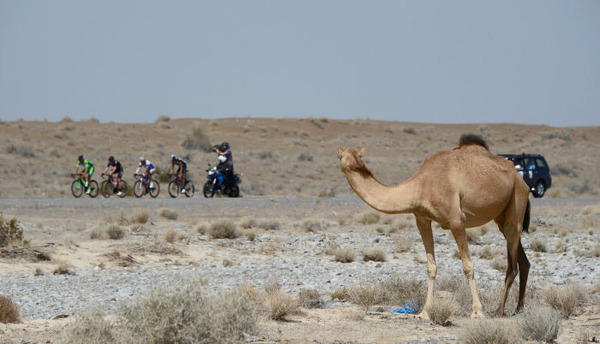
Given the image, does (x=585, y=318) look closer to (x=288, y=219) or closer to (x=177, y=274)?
(x=177, y=274)

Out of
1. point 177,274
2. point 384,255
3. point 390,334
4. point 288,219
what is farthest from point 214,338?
point 288,219

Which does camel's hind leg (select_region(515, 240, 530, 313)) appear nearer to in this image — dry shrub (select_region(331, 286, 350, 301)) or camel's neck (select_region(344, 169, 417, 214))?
camel's neck (select_region(344, 169, 417, 214))

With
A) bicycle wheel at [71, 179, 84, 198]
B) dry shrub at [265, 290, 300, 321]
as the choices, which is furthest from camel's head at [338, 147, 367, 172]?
bicycle wheel at [71, 179, 84, 198]

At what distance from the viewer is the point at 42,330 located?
9.98m

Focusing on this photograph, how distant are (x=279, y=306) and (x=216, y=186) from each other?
88.4 feet

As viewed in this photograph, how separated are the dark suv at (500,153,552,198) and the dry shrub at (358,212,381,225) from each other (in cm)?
1497

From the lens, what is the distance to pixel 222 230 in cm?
2225

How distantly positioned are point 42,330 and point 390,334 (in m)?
4.11

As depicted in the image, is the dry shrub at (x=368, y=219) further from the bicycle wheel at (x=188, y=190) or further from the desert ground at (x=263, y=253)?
the bicycle wheel at (x=188, y=190)

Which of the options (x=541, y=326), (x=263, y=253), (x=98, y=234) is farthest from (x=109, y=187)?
(x=541, y=326)

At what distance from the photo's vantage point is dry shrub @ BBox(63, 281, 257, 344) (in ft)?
24.8

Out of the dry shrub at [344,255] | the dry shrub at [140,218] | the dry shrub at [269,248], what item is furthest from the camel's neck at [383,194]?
the dry shrub at [140,218]

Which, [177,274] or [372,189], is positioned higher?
[372,189]

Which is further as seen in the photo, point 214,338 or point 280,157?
point 280,157
